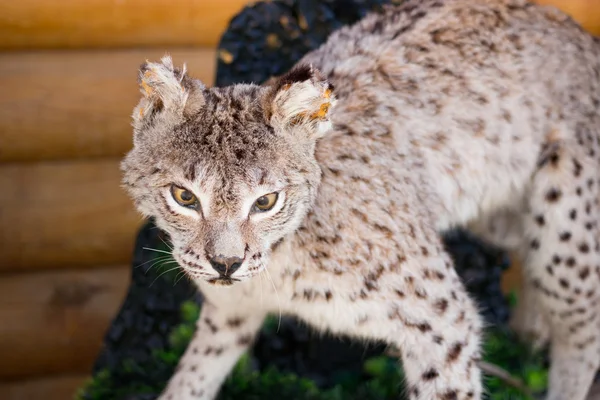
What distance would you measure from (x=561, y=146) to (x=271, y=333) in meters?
1.93

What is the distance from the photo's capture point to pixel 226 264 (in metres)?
3.29

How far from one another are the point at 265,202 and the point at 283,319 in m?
1.96

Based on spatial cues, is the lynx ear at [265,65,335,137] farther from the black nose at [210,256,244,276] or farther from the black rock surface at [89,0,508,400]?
the black rock surface at [89,0,508,400]

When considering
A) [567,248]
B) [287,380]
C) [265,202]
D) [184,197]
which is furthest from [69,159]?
[567,248]

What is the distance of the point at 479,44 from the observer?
177 inches

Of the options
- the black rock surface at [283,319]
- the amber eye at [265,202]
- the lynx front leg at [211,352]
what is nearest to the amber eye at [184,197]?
the amber eye at [265,202]

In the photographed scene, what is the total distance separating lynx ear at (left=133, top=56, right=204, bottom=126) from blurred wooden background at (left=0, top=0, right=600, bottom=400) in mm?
2572

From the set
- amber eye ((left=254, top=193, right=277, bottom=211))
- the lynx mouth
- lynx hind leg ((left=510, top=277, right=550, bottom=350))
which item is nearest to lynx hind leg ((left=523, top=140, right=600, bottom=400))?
lynx hind leg ((left=510, top=277, right=550, bottom=350))

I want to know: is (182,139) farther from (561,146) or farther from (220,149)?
(561,146)

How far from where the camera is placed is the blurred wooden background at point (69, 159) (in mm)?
5969

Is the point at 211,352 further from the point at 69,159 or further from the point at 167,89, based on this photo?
the point at 69,159

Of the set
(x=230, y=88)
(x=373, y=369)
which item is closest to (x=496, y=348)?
(x=373, y=369)

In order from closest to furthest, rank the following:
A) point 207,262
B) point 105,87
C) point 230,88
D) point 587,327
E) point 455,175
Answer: point 207,262 < point 230,88 < point 455,175 < point 587,327 < point 105,87

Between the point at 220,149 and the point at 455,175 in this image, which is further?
the point at 455,175
